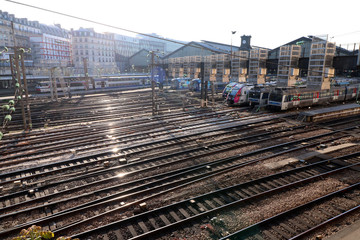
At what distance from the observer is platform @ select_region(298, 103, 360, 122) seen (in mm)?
20181

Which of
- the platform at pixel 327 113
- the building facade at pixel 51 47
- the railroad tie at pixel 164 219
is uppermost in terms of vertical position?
the building facade at pixel 51 47

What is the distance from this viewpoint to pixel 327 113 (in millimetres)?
21141

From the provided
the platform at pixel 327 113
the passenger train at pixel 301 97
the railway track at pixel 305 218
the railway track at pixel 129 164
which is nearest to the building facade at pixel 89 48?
the passenger train at pixel 301 97

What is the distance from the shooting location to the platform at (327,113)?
20.2m

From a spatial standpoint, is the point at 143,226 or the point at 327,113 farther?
the point at 327,113

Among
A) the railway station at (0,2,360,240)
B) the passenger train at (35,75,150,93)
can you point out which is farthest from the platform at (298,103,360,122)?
the passenger train at (35,75,150,93)

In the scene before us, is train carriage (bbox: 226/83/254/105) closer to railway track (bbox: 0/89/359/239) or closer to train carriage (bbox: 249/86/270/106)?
train carriage (bbox: 249/86/270/106)

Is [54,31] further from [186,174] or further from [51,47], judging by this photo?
[186,174]

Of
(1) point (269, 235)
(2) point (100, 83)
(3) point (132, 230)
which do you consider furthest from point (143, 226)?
(2) point (100, 83)

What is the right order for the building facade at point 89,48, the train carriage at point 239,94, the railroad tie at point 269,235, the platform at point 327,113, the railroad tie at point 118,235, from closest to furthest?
the railroad tie at point 269,235, the railroad tie at point 118,235, the platform at point 327,113, the train carriage at point 239,94, the building facade at point 89,48

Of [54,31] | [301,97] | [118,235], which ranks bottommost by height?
[118,235]

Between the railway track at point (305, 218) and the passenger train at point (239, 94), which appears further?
the passenger train at point (239, 94)

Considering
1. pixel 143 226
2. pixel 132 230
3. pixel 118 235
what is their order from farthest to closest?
pixel 143 226
pixel 132 230
pixel 118 235

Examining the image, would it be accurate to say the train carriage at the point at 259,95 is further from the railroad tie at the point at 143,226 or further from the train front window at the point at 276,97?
the railroad tie at the point at 143,226
